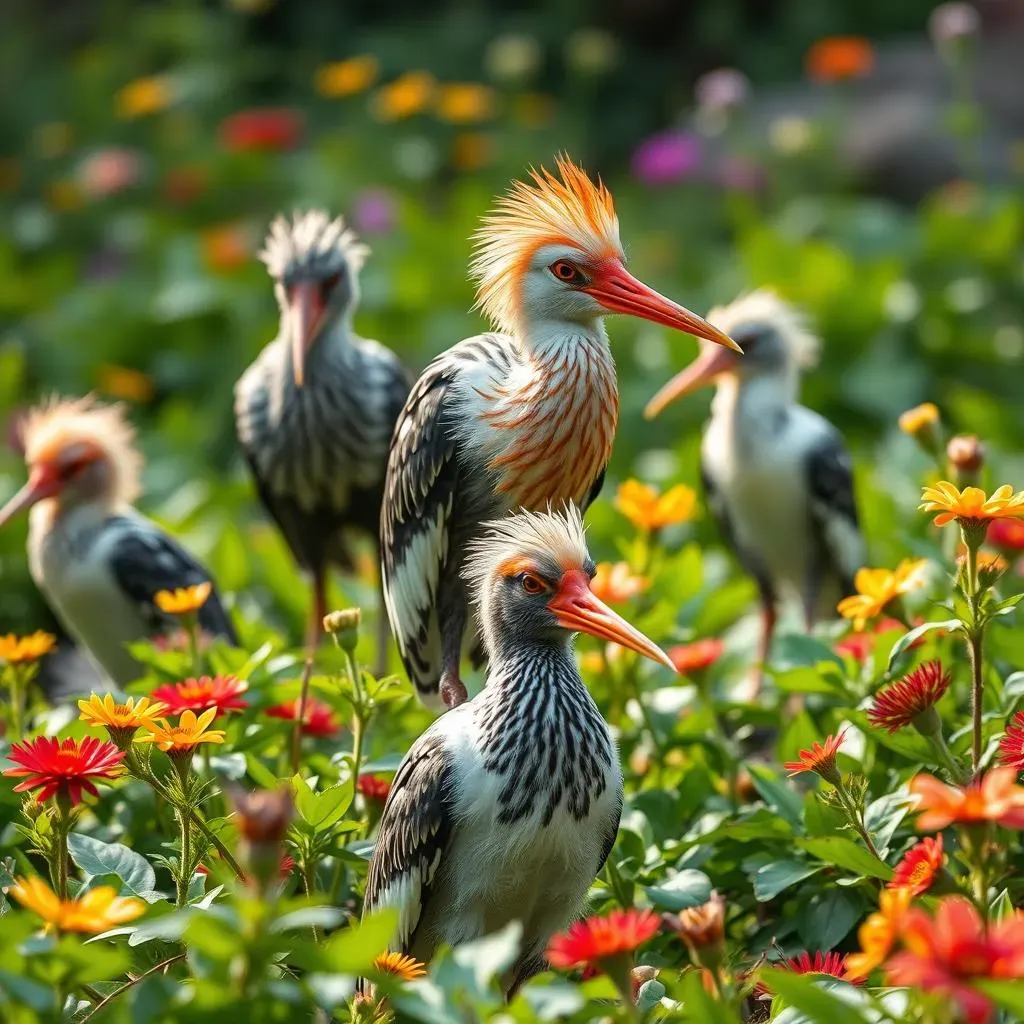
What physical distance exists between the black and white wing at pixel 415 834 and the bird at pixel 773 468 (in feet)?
7.63

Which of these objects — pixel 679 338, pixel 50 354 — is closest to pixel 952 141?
pixel 679 338

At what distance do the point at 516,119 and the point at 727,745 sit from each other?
641 cm

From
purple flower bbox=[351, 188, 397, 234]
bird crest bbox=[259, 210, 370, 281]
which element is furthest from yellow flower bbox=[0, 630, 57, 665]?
purple flower bbox=[351, 188, 397, 234]

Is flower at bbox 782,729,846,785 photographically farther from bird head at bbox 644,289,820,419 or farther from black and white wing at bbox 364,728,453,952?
bird head at bbox 644,289,820,419

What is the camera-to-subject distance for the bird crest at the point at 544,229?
3.55 meters

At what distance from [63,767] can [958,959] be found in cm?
160

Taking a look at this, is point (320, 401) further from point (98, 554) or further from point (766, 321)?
point (766, 321)

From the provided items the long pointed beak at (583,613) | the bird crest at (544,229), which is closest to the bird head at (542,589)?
the long pointed beak at (583,613)

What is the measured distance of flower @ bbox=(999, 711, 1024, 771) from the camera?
9.27 feet

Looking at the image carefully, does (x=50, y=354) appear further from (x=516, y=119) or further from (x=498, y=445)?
(x=498, y=445)

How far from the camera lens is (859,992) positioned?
8.63 ft

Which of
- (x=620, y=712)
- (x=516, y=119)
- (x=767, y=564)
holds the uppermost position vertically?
(x=516, y=119)

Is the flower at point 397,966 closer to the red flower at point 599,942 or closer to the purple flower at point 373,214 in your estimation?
the red flower at point 599,942

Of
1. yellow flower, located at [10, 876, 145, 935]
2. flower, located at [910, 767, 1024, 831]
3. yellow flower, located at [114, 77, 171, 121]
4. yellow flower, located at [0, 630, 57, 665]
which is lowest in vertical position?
flower, located at [910, 767, 1024, 831]
